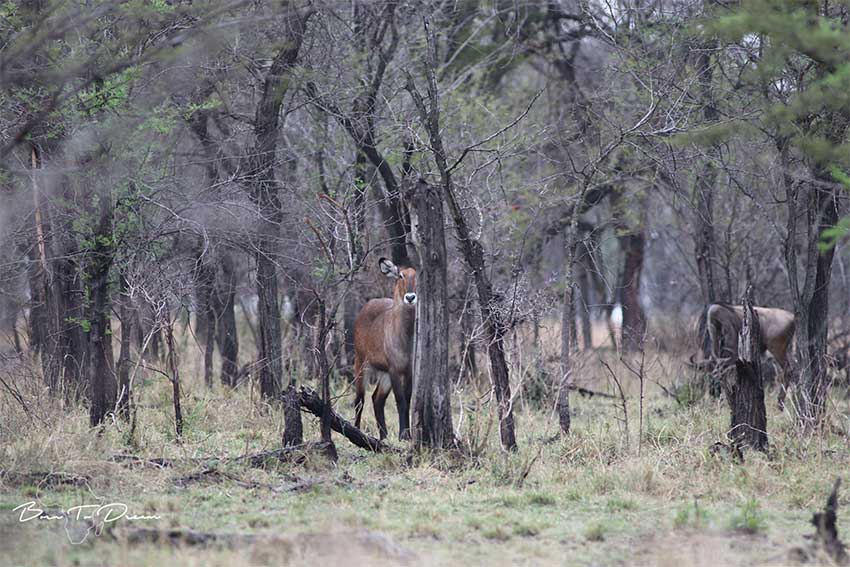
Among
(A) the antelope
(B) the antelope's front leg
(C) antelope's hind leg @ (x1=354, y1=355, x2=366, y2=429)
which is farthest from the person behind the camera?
(A) the antelope

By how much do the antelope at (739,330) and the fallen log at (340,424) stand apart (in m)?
5.36

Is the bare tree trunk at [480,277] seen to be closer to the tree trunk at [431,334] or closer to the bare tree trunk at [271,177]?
the tree trunk at [431,334]

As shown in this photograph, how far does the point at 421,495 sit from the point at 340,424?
1602 millimetres

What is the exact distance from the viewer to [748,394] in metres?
9.05

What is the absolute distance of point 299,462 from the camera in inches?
343

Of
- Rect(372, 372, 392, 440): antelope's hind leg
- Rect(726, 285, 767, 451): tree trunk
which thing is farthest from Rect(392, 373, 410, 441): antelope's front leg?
Rect(726, 285, 767, 451): tree trunk

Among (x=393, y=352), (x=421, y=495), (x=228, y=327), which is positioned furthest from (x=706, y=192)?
(x=421, y=495)

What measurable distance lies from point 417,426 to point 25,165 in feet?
15.9

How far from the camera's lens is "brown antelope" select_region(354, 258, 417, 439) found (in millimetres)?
11164

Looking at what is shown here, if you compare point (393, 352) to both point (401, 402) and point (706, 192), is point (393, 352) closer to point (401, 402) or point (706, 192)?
point (401, 402)

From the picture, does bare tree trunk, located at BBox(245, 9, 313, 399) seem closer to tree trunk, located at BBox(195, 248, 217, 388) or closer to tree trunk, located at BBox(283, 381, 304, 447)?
tree trunk, located at BBox(195, 248, 217, 388)

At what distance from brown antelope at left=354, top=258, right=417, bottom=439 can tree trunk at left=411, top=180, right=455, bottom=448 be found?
1.67 metres

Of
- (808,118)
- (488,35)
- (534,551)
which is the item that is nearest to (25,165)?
(534,551)

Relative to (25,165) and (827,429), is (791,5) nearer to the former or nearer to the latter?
(827,429)
